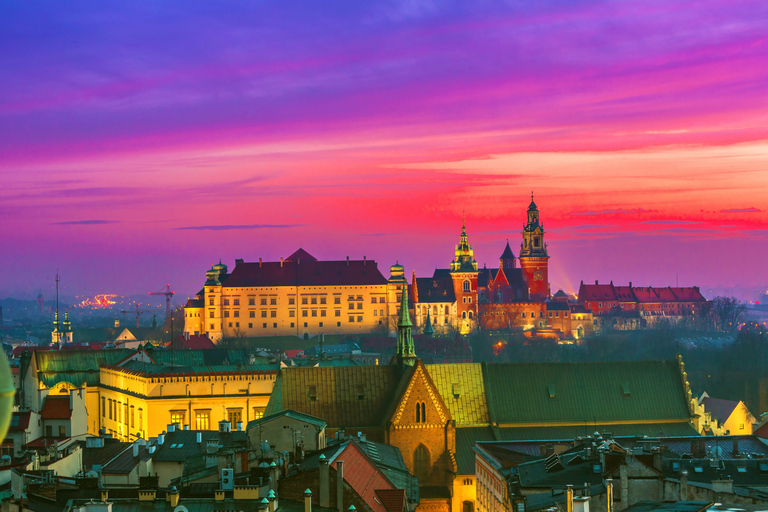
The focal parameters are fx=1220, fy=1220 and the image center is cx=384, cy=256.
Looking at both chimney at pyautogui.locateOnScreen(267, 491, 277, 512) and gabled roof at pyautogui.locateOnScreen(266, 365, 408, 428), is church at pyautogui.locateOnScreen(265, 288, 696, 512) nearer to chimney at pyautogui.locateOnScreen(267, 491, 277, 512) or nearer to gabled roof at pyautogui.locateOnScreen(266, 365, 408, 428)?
gabled roof at pyautogui.locateOnScreen(266, 365, 408, 428)

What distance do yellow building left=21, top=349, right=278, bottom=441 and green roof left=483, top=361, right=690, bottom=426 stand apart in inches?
844

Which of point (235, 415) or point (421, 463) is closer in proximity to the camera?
point (421, 463)

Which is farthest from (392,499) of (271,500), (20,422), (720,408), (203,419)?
(720,408)

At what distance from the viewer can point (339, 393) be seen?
65562mm

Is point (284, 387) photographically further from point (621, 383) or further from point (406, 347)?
point (621, 383)

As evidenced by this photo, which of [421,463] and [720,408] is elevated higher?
[421,463]

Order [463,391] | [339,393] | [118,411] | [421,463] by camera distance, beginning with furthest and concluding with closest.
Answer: [118,411], [463,391], [339,393], [421,463]

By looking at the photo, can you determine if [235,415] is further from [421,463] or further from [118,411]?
[421,463]

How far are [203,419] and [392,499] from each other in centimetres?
4223

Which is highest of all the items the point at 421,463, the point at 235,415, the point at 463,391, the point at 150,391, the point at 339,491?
the point at 463,391

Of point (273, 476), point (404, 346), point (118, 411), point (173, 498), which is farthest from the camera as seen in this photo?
point (118, 411)

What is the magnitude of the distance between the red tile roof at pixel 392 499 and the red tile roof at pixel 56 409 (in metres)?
35.5

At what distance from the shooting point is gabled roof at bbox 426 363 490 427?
218 ft

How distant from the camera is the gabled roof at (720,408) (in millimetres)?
102062
